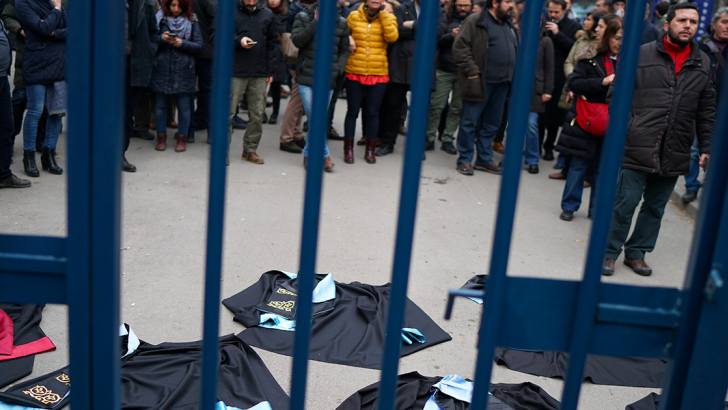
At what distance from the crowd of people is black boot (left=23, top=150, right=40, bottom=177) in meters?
0.02

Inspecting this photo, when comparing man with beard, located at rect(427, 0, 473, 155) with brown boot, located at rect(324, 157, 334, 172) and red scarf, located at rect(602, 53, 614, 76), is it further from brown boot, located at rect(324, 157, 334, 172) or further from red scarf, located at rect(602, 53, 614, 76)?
red scarf, located at rect(602, 53, 614, 76)

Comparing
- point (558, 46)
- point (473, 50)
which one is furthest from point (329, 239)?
point (558, 46)

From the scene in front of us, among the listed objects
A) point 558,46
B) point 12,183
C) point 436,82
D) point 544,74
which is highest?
point 558,46

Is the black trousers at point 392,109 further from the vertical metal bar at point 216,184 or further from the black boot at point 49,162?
the vertical metal bar at point 216,184

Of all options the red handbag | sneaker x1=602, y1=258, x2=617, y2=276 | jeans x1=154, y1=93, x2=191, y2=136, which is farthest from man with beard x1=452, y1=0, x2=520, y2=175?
jeans x1=154, y1=93, x2=191, y2=136

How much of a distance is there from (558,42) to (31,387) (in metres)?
6.70

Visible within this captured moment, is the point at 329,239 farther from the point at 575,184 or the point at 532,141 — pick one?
the point at 532,141

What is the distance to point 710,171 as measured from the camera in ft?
3.34

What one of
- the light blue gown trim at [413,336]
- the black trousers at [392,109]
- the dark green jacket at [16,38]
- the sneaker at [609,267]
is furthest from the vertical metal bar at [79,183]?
the black trousers at [392,109]

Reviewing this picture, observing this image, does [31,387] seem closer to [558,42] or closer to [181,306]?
[181,306]

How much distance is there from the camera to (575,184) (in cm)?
576

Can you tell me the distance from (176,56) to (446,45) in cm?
327

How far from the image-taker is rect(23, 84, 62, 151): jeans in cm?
535

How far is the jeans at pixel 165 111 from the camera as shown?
671 centimetres
